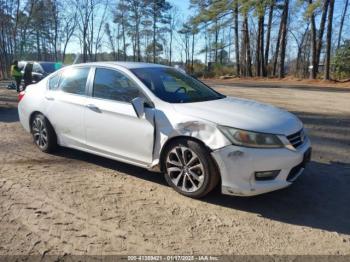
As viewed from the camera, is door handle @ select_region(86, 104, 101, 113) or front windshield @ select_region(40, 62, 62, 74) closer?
door handle @ select_region(86, 104, 101, 113)

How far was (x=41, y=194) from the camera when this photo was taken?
4.49 metres

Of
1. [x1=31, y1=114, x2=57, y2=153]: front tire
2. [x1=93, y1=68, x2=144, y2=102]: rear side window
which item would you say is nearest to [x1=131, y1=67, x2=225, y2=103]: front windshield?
[x1=93, y1=68, x2=144, y2=102]: rear side window

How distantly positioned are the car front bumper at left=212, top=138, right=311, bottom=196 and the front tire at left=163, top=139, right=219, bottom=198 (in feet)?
0.43

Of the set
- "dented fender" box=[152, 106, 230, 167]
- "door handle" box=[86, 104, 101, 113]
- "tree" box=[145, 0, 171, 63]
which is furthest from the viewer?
"tree" box=[145, 0, 171, 63]

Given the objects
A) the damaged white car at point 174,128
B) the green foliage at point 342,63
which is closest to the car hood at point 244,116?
the damaged white car at point 174,128

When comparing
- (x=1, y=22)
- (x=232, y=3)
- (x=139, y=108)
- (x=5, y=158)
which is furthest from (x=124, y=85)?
(x=1, y=22)

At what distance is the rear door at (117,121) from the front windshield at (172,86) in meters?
0.22

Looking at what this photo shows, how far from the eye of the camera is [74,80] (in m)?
5.72

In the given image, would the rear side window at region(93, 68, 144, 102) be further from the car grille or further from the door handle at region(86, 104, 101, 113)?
the car grille

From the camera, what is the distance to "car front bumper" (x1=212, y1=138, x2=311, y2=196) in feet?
12.9

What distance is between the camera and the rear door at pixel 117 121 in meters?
4.67

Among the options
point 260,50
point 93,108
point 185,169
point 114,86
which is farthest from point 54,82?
point 260,50

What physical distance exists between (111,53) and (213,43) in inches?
872

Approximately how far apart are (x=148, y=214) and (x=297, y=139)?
1906 millimetres
